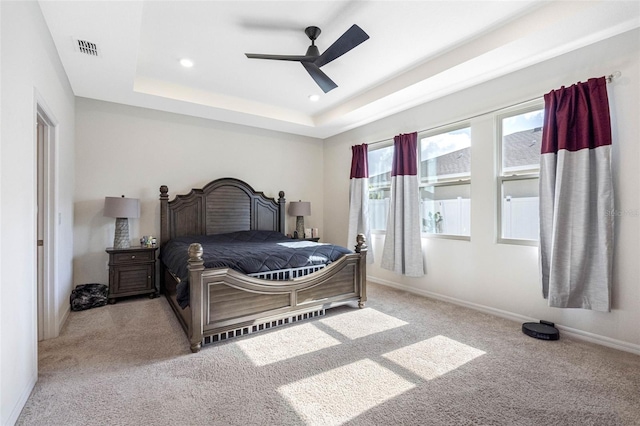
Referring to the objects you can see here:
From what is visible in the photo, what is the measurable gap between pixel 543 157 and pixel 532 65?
0.94m

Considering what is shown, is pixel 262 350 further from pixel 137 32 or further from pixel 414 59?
pixel 414 59

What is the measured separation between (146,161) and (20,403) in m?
3.24

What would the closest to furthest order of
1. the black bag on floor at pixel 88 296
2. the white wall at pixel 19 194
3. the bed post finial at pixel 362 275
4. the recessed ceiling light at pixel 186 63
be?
1. the white wall at pixel 19 194
2. the recessed ceiling light at pixel 186 63
3. the black bag on floor at pixel 88 296
4. the bed post finial at pixel 362 275

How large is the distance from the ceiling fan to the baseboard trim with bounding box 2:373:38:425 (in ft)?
9.14

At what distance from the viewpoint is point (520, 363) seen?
224cm

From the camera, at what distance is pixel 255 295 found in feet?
9.21

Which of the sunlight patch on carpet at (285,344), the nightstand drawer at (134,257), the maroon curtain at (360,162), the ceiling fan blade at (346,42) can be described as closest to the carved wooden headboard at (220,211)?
the nightstand drawer at (134,257)

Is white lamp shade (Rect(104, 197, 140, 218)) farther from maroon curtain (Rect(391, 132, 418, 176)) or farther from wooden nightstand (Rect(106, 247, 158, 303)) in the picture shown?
maroon curtain (Rect(391, 132, 418, 176))

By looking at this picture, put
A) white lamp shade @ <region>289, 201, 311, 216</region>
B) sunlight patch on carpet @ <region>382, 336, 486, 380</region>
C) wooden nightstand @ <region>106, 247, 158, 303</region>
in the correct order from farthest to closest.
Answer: white lamp shade @ <region>289, 201, 311, 216</region> < wooden nightstand @ <region>106, 247, 158, 303</region> < sunlight patch on carpet @ <region>382, 336, 486, 380</region>

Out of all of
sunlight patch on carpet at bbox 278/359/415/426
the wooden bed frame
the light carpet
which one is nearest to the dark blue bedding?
the wooden bed frame

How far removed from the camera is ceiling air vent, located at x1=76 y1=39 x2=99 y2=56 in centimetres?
259

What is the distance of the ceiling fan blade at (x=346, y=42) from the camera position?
7.47 feet

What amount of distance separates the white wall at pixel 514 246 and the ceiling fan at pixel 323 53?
1780mm

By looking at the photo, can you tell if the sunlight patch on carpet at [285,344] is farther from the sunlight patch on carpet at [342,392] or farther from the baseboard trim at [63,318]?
the baseboard trim at [63,318]
